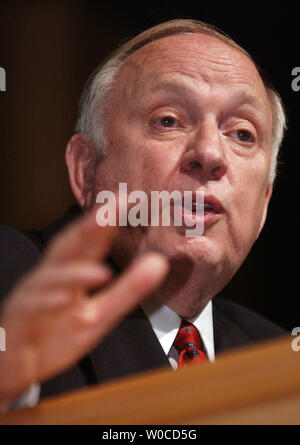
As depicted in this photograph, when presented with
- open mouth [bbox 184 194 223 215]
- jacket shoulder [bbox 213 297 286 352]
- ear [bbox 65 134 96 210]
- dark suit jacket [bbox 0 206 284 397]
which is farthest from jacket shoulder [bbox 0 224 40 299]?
jacket shoulder [bbox 213 297 286 352]

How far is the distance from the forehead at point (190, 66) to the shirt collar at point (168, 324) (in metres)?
0.36

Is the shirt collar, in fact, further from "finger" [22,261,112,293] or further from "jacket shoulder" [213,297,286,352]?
"finger" [22,261,112,293]

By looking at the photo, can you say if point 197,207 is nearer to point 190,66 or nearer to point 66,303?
point 190,66

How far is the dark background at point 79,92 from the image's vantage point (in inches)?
49.6

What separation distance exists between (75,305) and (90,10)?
74cm

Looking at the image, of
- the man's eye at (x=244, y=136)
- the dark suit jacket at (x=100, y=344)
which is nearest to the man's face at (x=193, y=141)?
the man's eye at (x=244, y=136)

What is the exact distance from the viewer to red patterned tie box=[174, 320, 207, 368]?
116cm

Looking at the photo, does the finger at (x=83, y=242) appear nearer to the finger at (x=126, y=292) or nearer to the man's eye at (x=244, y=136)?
the finger at (x=126, y=292)

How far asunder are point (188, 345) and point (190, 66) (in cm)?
46

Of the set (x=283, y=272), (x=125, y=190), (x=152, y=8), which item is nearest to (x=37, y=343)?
(x=125, y=190)

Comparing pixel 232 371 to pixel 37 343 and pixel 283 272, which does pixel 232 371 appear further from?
pixel 283 272

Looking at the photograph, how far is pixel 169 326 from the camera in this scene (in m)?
1.18

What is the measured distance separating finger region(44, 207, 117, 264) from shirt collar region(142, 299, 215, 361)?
0.46 meters

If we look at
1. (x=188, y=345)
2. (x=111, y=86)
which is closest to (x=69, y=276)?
(x=188, y=345)
